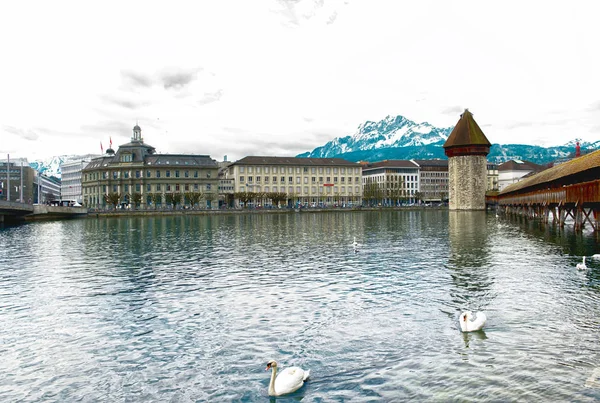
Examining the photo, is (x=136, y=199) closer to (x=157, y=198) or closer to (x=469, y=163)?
(x=157, y=198)

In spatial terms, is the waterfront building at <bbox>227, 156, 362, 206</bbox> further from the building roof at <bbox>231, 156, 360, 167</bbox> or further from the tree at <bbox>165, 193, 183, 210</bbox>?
the tree at <bbox>165, 193, 183, 210</bbox>

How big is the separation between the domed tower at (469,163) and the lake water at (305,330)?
106m

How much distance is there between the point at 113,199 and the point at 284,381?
127m

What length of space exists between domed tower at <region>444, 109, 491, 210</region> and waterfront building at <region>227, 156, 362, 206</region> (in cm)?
4289

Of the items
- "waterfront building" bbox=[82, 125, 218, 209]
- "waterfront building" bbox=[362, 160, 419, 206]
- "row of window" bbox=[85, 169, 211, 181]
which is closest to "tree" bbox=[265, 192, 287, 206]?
"waterfront building" bbox=[82, 125, 218, 209]

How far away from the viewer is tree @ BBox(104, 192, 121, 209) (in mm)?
127725

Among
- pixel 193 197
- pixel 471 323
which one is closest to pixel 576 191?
pixel 471 323

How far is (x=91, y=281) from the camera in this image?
73.7 feet

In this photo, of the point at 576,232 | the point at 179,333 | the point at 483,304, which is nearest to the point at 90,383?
the point at 179,333

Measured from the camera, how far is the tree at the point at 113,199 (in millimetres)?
127725

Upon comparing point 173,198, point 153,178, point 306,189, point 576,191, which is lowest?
point 576,191

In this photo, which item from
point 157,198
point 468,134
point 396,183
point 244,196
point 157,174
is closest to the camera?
point 468,134

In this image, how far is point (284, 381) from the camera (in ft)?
32.4

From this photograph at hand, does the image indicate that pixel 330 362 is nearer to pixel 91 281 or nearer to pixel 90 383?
pixel 90 383
